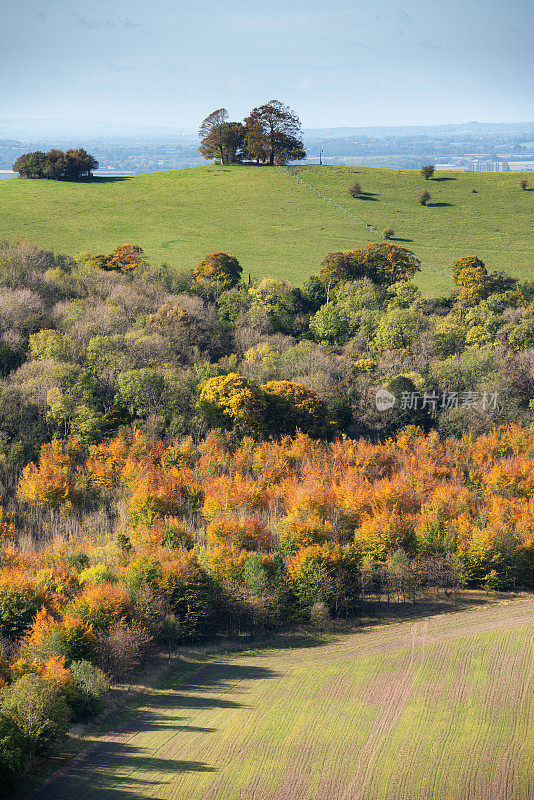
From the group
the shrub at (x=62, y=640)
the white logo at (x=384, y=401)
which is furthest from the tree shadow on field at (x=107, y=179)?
the shrub at (x=62, y=640)

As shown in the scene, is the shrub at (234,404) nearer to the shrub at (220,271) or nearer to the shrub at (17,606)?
the shrub at (220,271)

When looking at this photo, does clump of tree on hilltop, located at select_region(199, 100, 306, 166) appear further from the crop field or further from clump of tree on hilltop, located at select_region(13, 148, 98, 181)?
the crop field

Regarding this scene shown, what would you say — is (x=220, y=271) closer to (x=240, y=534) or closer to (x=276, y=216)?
(x=276, y=216)

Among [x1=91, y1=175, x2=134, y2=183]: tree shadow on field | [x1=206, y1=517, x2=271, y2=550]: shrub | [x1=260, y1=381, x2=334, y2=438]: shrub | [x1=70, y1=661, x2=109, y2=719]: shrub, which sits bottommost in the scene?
[x1=70, y1=661, x2=109, y2=719]: shrub

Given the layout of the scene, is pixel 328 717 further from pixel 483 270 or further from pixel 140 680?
pixel 483 270

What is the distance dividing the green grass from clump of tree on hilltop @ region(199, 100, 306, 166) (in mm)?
4363

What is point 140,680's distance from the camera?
123ft

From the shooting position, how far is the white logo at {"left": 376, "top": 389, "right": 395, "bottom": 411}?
67.4 m

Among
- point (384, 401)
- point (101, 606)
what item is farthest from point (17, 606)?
point (384, 401)

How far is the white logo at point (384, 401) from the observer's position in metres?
67.4

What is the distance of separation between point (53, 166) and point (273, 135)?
38139mm

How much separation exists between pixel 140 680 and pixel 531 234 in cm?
9007

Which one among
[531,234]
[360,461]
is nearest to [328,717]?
[360,461]

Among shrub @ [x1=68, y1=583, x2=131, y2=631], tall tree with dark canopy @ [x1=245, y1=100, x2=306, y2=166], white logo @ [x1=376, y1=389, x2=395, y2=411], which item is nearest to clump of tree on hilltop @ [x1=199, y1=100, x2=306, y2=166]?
tall tree with dark canopy @ [x1=245, y1=100, x2=306, y2=166]
